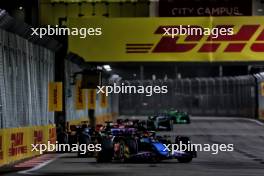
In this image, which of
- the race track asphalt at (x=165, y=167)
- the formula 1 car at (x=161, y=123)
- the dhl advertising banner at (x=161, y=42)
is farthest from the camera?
the formula 1 car at (x=161, y=123)

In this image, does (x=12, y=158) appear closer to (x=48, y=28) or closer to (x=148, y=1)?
(x=48, y=28)

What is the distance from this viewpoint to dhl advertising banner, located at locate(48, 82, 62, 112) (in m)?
34.3

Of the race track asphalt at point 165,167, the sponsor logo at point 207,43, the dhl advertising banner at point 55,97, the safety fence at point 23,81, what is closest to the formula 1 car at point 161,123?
the sponsor logo at point 207,43

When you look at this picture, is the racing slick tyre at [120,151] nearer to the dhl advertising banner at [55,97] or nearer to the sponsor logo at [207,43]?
the dhl advertising banner at [55,97]

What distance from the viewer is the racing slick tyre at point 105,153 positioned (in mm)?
26922

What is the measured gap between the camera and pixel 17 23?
2767 cm

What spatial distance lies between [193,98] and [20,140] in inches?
3369

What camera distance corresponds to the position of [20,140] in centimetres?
2841

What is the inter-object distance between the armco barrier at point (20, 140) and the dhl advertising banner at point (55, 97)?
2.66ft

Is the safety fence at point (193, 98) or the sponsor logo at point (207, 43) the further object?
the safety fence at point (193, 98)

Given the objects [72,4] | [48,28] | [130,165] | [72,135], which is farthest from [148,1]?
[130,165]

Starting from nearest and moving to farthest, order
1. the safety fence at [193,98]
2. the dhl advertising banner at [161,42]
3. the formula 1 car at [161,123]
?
1. the dhl advertising banner at [161,42]
2. the formula 1 car at [161,123]
3. the safety fence at [193,98]

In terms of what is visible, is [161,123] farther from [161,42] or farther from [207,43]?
[207,43]

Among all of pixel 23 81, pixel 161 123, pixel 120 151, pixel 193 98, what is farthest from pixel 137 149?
pixel 193 98
